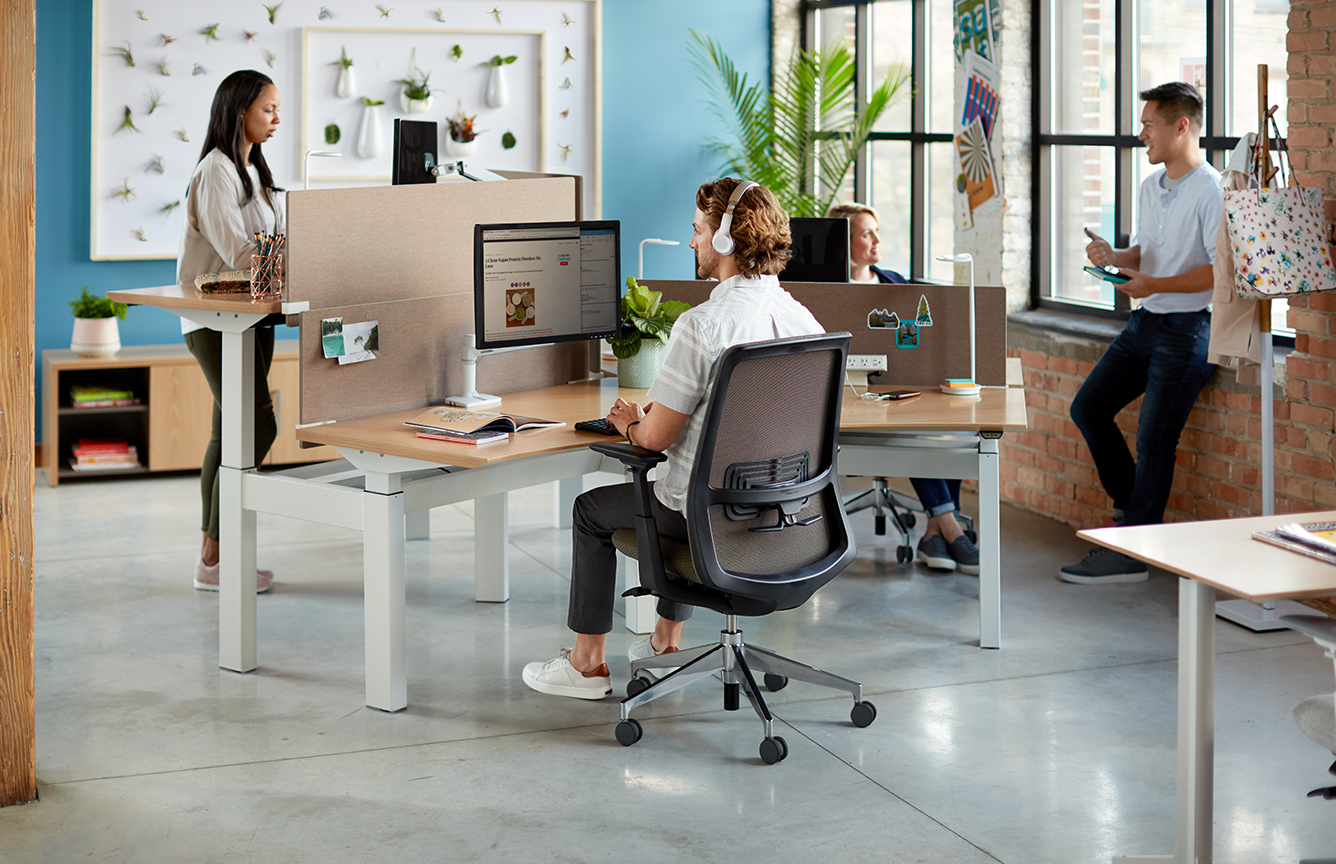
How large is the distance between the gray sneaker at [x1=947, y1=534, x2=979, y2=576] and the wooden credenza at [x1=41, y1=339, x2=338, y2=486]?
9.66 ft

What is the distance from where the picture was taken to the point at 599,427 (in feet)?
11.9

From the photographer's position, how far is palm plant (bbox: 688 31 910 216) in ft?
23.3

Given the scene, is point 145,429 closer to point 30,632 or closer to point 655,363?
point 655,363

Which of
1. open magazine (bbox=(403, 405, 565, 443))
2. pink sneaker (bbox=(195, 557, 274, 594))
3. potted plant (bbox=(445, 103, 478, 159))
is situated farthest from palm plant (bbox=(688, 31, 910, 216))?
open magazine (bbox=(403, 405, 565, 443))

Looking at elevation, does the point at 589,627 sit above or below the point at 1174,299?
below

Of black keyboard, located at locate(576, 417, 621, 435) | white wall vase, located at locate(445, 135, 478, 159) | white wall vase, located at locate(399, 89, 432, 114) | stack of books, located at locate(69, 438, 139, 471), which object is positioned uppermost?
white wall vase, located at locate(399, 89, 432, 114)

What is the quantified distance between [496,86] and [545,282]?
135 inches

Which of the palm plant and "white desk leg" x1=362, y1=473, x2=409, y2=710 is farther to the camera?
the palm plant

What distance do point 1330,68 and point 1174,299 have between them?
85cm

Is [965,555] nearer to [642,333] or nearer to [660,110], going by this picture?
[642,333]

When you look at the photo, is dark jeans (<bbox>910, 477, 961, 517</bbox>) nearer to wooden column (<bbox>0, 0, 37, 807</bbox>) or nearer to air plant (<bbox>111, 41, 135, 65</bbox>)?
wooden column (<bbox>0, 0, 37, 807</bbox>)

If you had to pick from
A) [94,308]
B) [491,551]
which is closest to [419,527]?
[491,551]

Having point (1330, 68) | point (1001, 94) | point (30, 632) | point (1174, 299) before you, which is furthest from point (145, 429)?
point (1330, 68)

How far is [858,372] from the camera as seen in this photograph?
4.42m
